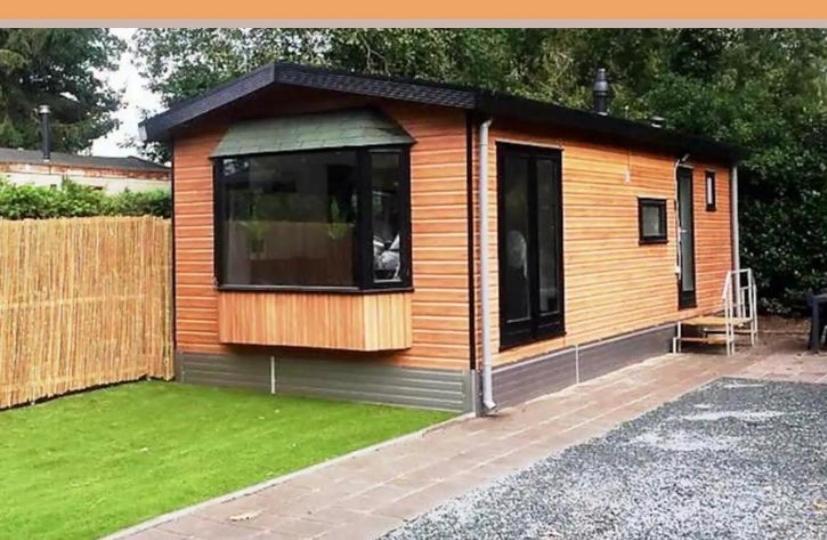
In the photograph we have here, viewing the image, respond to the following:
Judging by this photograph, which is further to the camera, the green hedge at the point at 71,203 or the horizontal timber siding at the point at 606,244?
the green hedge at the point at 71,203

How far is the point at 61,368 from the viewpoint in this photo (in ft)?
25.1

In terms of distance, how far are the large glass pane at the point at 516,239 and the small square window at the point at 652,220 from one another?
2.60 metres

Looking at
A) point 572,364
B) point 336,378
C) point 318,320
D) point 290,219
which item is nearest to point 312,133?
point 290,219

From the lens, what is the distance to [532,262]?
24.5ft

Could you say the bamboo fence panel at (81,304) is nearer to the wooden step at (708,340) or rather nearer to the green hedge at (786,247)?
the wooden step at (708,340)

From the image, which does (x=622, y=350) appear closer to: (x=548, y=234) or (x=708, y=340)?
(x=708, y=340)

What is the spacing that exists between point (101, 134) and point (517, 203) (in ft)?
68.8

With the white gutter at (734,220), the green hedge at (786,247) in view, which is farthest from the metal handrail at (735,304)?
the green hedge at (786,247)

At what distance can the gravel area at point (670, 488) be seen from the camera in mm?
3961

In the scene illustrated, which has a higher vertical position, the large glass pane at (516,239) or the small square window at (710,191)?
the small square window at (710,191)

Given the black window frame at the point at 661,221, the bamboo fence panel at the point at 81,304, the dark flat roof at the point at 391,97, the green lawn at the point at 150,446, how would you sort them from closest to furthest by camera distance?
the green lawn at the point at 150,446 < the dark flat roof at the point at 391,97 < the bamboo fence panel at the point at 81,304 < the black window frame at the point at 661,221

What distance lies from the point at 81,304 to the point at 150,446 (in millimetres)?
2434

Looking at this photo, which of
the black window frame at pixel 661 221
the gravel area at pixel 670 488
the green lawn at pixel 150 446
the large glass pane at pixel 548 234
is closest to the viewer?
the gravel area at pixel 670 488

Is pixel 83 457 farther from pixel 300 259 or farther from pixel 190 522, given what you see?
pixel 300 259
